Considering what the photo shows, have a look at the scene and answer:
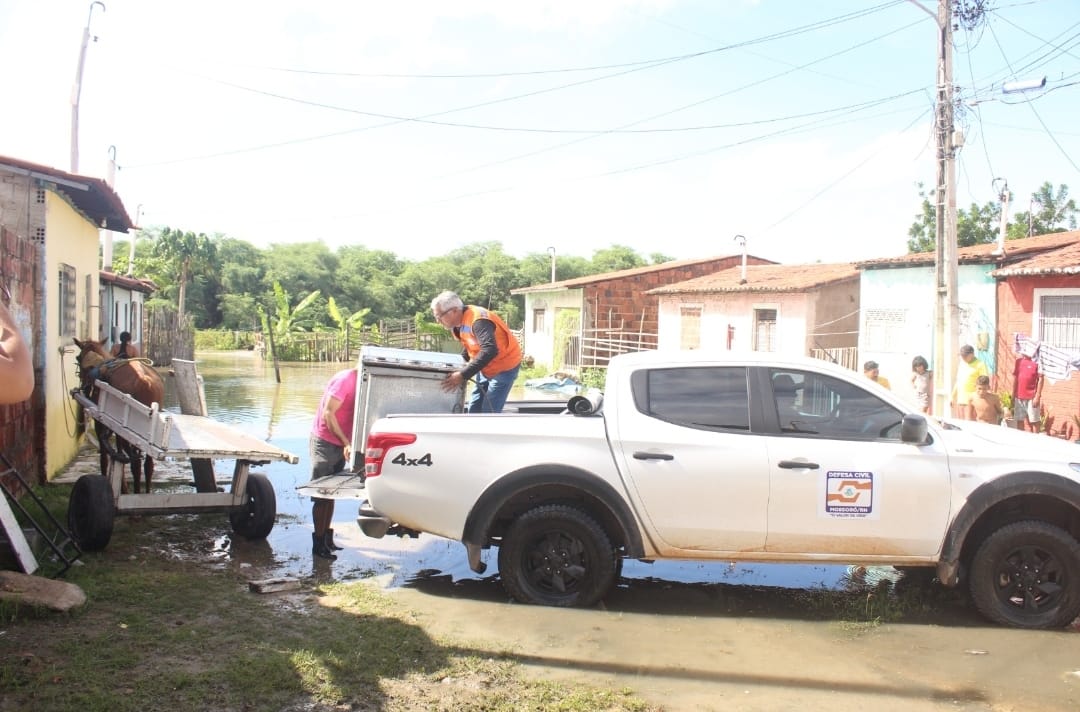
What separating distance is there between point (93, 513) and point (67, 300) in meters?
5.68

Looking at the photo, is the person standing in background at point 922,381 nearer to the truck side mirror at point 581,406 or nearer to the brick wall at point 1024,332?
the brick wall at point 1024,332

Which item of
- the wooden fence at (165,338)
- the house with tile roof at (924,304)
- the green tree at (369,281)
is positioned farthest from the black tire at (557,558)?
the green tree at (369,281)

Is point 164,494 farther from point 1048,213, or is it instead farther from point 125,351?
point 1048,213

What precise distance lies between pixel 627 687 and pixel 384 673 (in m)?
1.26

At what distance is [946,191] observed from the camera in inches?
574

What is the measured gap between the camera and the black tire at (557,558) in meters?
5.70

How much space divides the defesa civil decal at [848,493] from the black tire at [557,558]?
143cm

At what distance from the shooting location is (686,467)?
559 cm

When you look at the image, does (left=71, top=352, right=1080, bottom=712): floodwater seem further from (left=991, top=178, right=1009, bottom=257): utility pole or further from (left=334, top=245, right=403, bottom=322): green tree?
(left=334, top=245, right=403, bottom=322): green tree

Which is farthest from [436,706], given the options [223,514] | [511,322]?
[511,322]

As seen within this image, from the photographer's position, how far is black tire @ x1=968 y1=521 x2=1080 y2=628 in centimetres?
543

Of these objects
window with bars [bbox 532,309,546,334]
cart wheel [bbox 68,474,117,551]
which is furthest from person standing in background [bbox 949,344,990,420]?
window with bars [bbox 532,309,546,334]

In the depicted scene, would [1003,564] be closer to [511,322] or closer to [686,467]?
[686,467]

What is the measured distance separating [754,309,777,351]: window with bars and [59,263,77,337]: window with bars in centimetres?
1839
